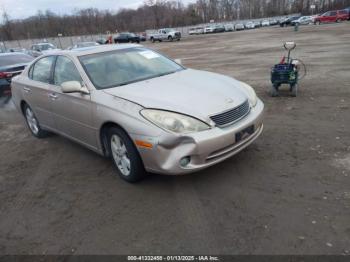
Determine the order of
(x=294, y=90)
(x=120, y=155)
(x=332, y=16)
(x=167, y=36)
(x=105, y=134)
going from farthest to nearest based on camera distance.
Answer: (x=332, y=16) → (x=167, y=36) → (x=294, y=90) → (x=105, y=134) → (x=120, y=155)

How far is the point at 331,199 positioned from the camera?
3.23 meters

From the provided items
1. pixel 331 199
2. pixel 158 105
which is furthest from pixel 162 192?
pixel 331 199

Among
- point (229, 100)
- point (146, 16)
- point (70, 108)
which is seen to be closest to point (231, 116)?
point (229, 100)

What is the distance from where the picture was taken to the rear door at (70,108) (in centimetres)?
416

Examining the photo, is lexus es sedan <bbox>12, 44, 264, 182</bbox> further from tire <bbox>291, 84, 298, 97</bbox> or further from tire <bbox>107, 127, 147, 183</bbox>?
tire <bbox>291, 84, 298, 97</bbox>

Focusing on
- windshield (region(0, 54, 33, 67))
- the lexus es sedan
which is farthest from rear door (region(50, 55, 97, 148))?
windshield (region(0, 54, 33, 67))

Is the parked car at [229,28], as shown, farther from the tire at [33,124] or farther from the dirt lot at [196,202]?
the tire at [33,124]

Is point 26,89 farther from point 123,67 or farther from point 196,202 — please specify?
point 196,202

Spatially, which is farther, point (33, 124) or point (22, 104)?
point (22, 104)

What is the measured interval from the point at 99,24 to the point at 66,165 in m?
109

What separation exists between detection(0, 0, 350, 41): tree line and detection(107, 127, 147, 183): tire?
8496 cm

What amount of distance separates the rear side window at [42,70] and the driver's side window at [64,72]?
22cm

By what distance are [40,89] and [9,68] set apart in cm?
606

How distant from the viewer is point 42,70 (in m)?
5.28
